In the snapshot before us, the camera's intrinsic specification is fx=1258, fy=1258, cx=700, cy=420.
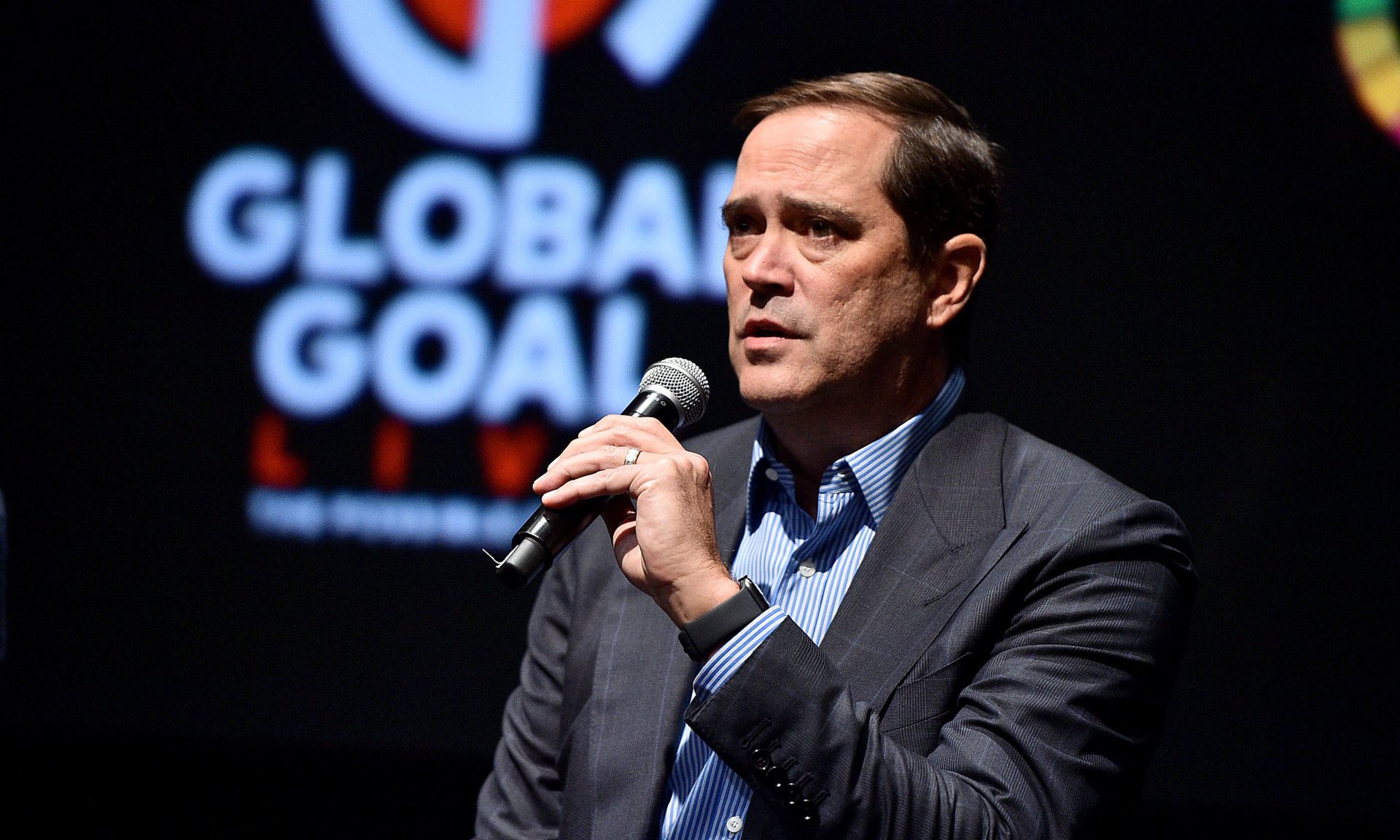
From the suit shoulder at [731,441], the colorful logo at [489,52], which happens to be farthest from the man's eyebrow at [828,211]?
the colorful logo at [489,52]

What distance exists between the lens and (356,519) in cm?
358

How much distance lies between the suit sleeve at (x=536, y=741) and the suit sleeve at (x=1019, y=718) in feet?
1.93

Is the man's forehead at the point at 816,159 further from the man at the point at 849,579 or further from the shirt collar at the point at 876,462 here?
the shirt collar at the point at 876,462

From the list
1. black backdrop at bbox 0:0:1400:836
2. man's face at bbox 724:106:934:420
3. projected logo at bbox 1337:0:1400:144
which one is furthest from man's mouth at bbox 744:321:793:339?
projected logo at bbox 1337:0:1400:144

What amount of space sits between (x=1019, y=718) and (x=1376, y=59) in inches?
98.5

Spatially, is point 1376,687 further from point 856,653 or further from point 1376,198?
point 856,653

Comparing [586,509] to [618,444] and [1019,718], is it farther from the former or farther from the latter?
[1019,718]

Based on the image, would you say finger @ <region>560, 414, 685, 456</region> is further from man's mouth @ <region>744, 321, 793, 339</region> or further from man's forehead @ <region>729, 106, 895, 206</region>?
man's forehead @ <region>729, 106, 895, 206</region>

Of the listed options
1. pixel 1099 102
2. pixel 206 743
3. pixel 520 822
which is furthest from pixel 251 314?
pixel 1099 102

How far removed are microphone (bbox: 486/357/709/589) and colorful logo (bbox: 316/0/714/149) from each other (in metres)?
1.96

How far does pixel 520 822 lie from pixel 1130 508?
1.02 meters

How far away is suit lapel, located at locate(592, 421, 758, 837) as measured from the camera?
173 centimetres

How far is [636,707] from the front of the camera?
5.88ft

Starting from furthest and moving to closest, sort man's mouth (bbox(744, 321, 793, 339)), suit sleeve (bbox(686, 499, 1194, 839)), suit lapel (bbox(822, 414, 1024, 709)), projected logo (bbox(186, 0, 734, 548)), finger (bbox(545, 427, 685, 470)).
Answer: projected logo (bbox(186, 0, 734, 548)) → man's mouth (bbox(744, 321, 793, 339)) → suit lapel (bbox(822, 414, 1024, 709)) → finger (bbox(545, 427, 685, 470)) → suit sleeve (bbox(686, 499, 1194, 839))
